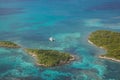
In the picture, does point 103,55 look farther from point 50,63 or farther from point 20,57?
point 20,57

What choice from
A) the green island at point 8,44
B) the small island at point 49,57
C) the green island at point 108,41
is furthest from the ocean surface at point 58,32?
the green island at point 8,44

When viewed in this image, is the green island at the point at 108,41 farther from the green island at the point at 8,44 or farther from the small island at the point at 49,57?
the green island at the point at 8,44

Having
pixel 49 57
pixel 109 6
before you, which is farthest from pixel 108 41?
pixel 109 6

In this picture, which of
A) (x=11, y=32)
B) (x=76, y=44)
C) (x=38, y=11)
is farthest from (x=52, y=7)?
(x=76, y=44)

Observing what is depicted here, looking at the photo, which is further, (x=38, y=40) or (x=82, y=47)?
(x=38, y=40)

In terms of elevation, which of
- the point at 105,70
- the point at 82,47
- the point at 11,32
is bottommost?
the point at 105,70

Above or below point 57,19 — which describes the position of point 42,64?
below

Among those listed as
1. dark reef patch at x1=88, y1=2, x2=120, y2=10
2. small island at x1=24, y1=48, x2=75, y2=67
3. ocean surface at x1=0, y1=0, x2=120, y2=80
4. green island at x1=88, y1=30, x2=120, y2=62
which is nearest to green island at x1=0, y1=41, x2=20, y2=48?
ocean surface at x1=0, y1=0, x2=120, y2=80
